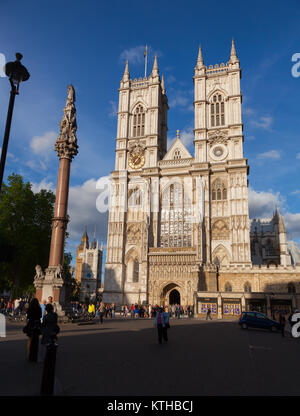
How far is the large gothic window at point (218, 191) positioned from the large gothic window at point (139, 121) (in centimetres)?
1407


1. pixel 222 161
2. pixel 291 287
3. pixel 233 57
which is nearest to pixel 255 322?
pixel 291 287

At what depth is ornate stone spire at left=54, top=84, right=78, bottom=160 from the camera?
21250mm

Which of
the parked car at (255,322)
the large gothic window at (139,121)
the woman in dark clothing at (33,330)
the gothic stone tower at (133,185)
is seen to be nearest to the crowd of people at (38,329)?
the woman in dark clothing at (33,330)

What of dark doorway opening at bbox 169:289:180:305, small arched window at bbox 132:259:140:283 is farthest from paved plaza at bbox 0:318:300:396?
small arched window at bbox 132:259:140:283

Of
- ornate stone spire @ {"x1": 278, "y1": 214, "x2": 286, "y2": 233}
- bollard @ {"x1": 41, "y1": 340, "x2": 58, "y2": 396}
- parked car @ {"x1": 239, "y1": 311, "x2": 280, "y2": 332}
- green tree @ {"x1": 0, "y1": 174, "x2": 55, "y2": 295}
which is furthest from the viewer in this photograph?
ornate stone spire @ {"x1": 278, "y1": 214, "x2": 286, "y2": 233}

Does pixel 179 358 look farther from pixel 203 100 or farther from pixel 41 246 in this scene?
pixel 203 100

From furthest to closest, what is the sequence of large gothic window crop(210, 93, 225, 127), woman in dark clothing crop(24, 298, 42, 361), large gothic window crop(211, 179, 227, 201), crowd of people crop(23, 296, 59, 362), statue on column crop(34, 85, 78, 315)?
1. large gothic window crop(210, 93, 225, 127)
2. large gothic window crop(211, 179, 227, 201)
3. statue on column crop(34, 85, 78, 315)
4. woman in dark clothing crop(24, 298, 42, 361)
5. crowd of people crop(23, 296, 59, 362)

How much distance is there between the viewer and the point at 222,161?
44312 millimetres

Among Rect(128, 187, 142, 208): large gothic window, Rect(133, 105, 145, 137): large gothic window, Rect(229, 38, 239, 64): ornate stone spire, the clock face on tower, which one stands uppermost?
Rect(229, 38, 239, 64): ornate stone spire

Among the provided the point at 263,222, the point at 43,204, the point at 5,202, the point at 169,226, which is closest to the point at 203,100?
the point at 169,226

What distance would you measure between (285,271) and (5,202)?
3076 cm

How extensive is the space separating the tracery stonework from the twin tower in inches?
4.9

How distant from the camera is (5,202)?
3103 cm

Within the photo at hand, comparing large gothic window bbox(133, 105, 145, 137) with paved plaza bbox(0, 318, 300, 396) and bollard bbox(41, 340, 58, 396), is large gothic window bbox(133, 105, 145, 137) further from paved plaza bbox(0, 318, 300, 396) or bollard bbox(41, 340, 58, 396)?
bollard bbox(41, 340, 58, 396)
